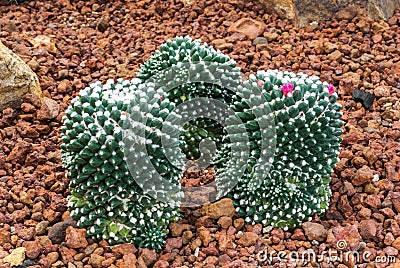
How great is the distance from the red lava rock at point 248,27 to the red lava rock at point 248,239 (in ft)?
6.38

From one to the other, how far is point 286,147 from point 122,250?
37.4 inches

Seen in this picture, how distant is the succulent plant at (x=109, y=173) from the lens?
286 cm

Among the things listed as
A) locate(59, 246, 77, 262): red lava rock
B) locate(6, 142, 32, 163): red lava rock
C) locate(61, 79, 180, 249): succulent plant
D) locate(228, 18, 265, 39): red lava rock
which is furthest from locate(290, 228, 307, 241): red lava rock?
locate(228, 18, 265, 39): red lava rock

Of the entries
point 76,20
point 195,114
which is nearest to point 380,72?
point 195,114

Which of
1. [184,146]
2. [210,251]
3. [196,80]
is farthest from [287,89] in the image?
[210,251]

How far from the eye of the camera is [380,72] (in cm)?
431

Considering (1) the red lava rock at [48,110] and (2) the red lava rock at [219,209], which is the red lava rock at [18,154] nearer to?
(1) the red lava rock at [48,110]

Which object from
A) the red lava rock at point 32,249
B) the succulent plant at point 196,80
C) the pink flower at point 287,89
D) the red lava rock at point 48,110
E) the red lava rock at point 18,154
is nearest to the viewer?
the red lava rock at point 32,249

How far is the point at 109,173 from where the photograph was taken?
9.46 ft

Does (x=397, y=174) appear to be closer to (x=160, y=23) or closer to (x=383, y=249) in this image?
(x=383, y=249)

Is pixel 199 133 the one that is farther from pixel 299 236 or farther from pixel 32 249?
pixel 32 249

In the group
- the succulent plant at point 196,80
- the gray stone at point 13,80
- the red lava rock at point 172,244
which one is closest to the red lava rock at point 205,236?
the red lava rock at point 172,244

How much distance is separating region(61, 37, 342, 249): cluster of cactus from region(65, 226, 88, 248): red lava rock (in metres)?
0.05

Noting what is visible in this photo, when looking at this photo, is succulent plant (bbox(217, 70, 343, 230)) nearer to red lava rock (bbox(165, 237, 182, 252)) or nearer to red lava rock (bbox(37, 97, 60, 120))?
red lava rock (bbox(165, 237, 182, 252))
